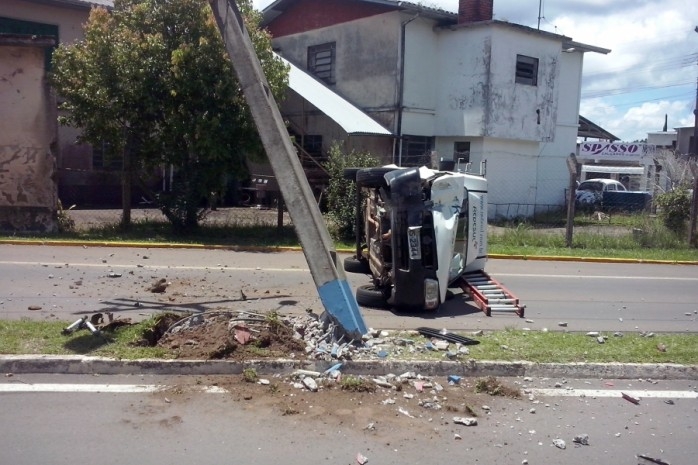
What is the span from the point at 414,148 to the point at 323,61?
5.31m

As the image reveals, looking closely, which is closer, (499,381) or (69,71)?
(499,381)

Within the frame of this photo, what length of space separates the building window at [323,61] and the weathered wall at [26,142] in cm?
1290

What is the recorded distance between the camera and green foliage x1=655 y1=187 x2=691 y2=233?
17812mm

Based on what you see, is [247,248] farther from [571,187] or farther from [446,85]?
[446,85]

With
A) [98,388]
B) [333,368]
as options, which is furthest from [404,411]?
[98,388]

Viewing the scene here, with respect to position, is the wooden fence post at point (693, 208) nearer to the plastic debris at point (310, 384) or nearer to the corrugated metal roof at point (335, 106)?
the corrugated metal roof at point (335, 106)

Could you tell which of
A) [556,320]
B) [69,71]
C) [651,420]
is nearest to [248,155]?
[69,71]

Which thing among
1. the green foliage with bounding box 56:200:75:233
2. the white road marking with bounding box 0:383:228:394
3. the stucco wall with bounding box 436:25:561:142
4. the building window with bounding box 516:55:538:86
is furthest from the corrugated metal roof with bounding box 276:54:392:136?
the white road marking with bounding box 0:383:228:394

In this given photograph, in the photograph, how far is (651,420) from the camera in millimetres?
5531

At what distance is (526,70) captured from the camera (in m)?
24.8

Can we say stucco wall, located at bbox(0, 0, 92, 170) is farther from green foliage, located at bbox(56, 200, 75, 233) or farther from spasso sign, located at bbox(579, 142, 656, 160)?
spasso sign, located at bbox(579, 142, 656, 160)

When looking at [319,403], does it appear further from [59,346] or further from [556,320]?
[556,320]

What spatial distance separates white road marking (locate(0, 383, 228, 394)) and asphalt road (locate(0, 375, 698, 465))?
0.02m

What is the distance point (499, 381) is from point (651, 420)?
4.29 feet
